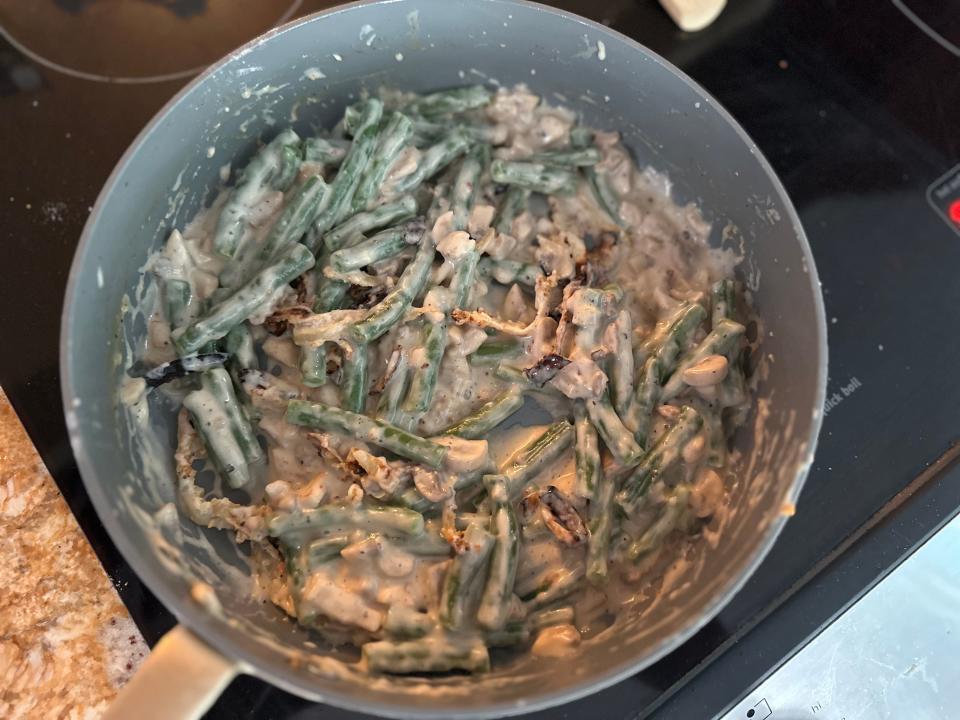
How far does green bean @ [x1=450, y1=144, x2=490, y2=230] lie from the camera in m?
1.78

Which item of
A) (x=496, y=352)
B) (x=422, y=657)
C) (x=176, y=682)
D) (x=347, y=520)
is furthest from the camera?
(x=496, y=352)

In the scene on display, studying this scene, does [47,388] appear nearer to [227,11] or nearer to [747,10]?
[227,11]

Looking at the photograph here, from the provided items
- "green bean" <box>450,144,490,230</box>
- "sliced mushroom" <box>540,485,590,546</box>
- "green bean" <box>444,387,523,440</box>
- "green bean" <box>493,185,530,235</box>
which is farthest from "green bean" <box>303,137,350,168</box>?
"sliced mushroom" <box>540,485,590,546</box>

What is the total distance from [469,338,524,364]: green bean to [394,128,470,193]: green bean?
399 millimetres

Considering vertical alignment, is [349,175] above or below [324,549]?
above

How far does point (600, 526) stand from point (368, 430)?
0.49 meters

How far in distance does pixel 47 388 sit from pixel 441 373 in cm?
80

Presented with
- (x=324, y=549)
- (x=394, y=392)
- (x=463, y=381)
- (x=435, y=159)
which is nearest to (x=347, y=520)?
(x=324, y=549)

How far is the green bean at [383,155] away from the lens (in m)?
1.76

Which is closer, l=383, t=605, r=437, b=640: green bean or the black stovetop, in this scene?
l=383, t=605, r=437, b=640: green bean

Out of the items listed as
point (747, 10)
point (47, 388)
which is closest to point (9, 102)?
point (47, 388)

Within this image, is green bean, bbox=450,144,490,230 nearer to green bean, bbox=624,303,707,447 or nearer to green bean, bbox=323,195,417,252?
green bean, bbox=323,195,417,252

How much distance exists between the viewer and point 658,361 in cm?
170

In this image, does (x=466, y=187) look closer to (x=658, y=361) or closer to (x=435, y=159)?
(x=435, y=159)
